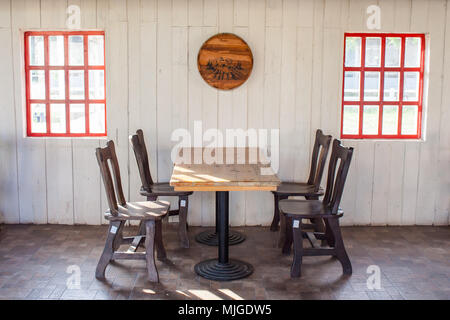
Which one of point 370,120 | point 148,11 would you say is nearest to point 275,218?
point 370,120

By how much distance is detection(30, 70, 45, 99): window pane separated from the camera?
558 cm

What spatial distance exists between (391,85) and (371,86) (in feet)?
0.75

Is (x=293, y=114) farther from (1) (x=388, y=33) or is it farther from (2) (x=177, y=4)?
(2) (x=177, y=4)

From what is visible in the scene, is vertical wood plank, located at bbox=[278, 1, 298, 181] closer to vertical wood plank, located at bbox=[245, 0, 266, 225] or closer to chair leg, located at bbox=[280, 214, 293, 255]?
vertical wood plank, located at bbox=[245, 0, 266, 225]

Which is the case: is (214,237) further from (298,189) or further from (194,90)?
(194,90)

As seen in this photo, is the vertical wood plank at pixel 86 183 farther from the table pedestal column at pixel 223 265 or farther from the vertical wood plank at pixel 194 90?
the table pedestal column at pixel 223 265

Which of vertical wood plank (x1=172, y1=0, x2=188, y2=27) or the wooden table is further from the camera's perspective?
vertical wood plank (x1=172, y1=0, x2=188, y2=27)

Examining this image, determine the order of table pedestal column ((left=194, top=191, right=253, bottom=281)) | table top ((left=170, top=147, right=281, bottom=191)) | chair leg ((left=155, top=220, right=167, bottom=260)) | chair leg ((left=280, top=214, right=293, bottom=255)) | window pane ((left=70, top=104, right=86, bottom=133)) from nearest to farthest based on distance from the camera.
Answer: table top ((left=170, top=147, right=281, bottom=191)), table pedestal column ((left=194, top=191, right=253, bottom=281)), chair leg ((left=155, top=220, right=167, bottom=260)), chair leg ((left=280, top=214, right=293, bottom=255)), window pane ((left=70, top=104, right=86, bottom=133))

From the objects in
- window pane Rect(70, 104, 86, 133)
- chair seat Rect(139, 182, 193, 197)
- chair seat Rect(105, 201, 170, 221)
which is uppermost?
window pane Rect(70, 104, 86, 133)

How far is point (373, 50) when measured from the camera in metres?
5.58

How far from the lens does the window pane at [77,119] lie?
18.4ft

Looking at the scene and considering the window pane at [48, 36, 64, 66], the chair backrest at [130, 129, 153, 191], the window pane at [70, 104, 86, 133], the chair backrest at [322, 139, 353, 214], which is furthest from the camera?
the window pane at [70, 104, 86, 133]

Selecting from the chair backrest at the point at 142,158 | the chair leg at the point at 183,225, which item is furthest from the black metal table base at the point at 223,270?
the chair backrest at the point at 142,158

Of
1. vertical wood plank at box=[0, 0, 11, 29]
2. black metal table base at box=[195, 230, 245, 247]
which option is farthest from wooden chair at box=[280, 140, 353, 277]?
vertical wood plank at box=[0, 0, 11, 29]
